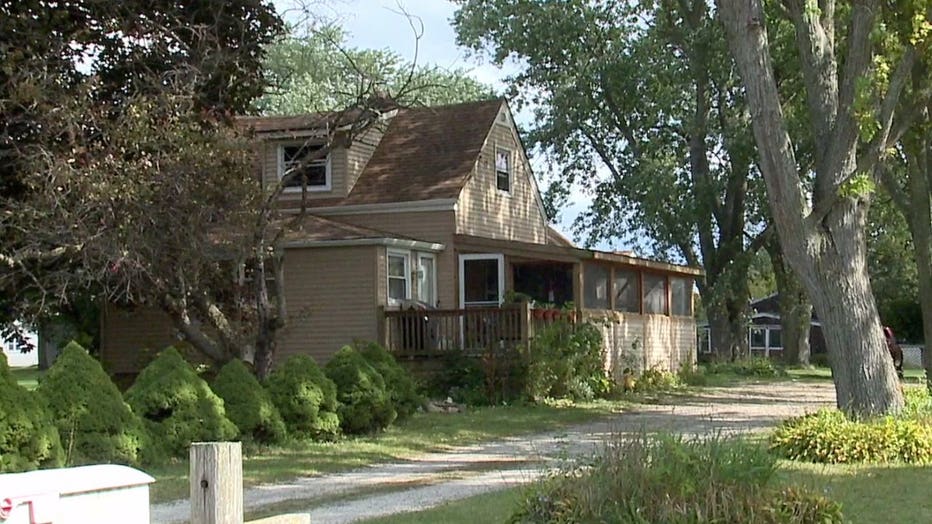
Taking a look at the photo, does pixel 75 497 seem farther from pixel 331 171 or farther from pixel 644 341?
pixel 644 341

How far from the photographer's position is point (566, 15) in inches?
1470

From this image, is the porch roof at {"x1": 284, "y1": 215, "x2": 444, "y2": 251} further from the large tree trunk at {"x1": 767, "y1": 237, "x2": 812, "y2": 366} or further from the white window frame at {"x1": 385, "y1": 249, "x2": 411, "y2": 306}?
the large tree trunk at {"x1": 767, "y1": 237, "x2": 812, "y2": 366}

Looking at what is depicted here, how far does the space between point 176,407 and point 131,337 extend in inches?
532

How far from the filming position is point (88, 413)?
14.1 metres

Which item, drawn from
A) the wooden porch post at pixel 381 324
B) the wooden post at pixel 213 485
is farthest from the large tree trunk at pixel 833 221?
the wooden post at pixel 213 485

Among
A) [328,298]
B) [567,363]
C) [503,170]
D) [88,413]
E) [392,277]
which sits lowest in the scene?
[88,413]

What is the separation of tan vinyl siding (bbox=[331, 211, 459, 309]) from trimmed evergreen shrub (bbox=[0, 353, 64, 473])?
14.4 metres

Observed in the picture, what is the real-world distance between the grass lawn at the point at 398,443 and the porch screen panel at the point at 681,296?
902cm

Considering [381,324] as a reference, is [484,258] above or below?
above

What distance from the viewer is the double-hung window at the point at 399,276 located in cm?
2609

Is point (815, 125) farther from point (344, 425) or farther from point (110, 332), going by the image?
point (110, 332)

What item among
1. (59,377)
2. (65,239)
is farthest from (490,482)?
(65,239)

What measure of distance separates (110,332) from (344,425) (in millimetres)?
12059

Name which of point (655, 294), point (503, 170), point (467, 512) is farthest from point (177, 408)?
point (655, 294)
